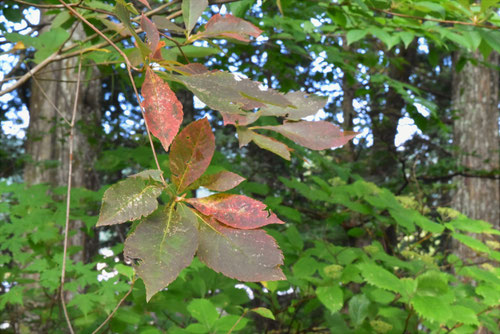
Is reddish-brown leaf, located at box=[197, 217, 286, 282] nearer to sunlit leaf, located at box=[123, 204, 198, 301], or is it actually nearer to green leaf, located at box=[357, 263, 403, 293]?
sunlit leaf, located at box=[123, 204, 198, 301]

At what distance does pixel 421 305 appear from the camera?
171 centimetres

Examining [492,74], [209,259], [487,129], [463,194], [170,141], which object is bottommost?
[463,194]

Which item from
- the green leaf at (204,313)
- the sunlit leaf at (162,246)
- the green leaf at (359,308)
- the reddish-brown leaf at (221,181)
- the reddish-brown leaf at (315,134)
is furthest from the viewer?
the green leaf at (359,308)

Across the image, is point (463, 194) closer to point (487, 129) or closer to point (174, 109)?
point (487, 129)

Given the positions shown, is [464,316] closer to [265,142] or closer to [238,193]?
[238,193]

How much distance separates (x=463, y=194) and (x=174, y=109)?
697 cm

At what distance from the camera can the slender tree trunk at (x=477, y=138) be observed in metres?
6.62

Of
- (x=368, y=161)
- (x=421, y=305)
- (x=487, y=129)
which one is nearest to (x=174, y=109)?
(x=421, y=305)

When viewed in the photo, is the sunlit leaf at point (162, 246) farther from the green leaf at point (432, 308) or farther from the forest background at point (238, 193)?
the green leaf at point (432, 308)

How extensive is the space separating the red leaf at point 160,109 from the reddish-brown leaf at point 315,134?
186mm

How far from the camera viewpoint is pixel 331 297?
1944mm

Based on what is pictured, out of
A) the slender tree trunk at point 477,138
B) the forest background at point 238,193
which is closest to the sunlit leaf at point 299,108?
the forest background at point 238,193

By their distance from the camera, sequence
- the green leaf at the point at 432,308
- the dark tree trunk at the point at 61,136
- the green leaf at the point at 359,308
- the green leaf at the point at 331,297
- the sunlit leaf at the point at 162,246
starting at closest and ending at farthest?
the sunlit leaf at the point at 162,246 < the green leaf at the point at 432,308 < the green leaf at the point at 331,297 < the green leaf at the point at 359,308 < the dark tree trunk at the point at 61,136

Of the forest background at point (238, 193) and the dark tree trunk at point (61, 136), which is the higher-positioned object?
the forest background at point (238, 193)
